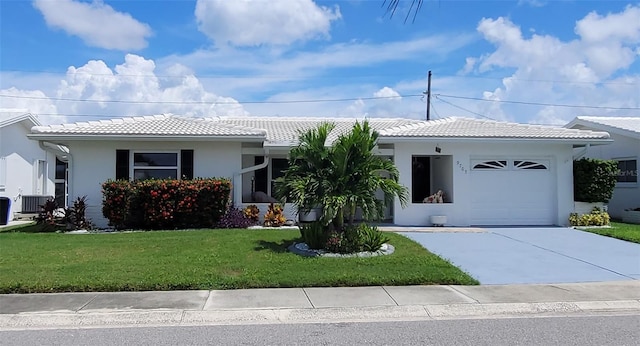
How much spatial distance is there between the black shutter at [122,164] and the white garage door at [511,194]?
11134 mm

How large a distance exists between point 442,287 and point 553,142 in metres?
10.2

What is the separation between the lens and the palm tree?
10.5 metres

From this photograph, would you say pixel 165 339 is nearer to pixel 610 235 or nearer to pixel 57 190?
pixel 610 235

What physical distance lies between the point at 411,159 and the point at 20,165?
1577 cm

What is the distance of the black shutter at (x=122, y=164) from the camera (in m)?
15.7

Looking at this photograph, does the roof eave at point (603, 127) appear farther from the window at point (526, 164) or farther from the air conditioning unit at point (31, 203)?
the air conditioning unit at point (31, 203)

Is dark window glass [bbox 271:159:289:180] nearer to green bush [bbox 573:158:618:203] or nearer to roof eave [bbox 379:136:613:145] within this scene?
roof eave [bbox 379:136:613:145]

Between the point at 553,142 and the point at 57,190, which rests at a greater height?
the point at 553,142

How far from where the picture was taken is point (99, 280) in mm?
8047

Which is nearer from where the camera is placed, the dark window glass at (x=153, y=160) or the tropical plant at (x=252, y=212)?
the tropical plant at (x=252, y=212)

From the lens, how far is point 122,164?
1575 cm

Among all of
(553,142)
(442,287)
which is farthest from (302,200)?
(553,142)

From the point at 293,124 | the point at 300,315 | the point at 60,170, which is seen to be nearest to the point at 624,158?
the point at 293,124

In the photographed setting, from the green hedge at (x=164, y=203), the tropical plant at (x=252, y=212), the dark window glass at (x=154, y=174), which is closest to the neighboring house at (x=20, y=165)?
the dark window glass at (x=154, y=174)
